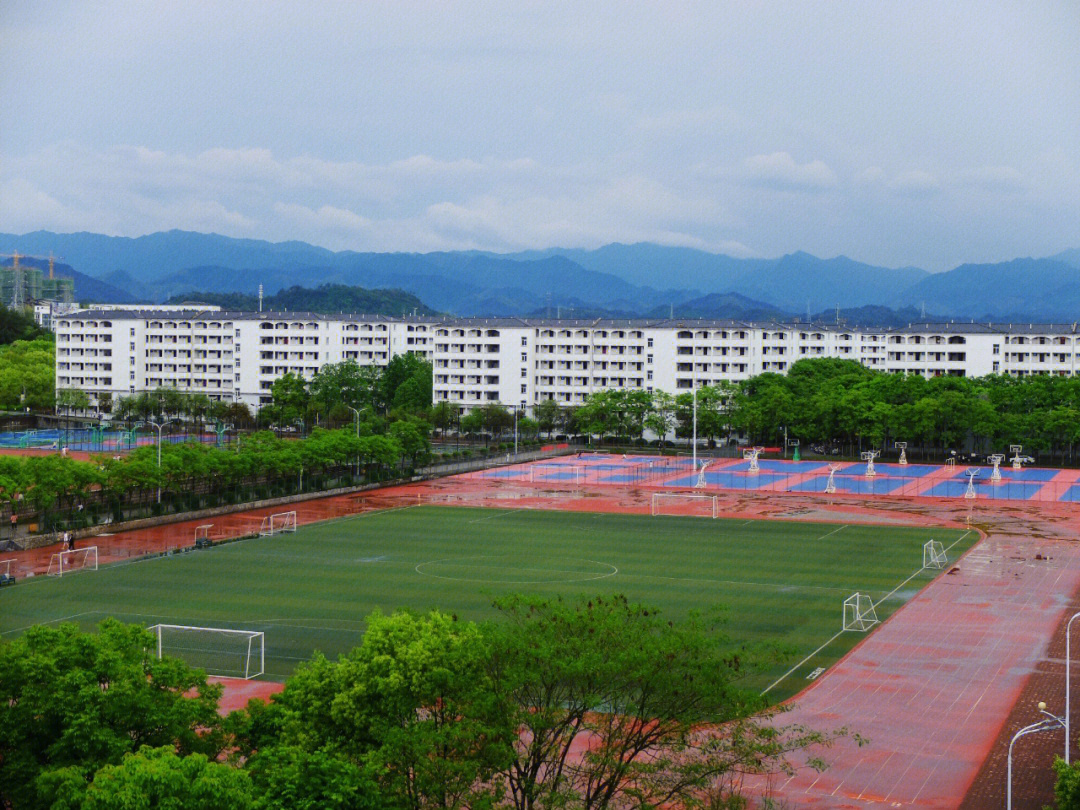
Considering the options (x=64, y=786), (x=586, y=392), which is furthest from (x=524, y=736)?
(x=586, y=392)

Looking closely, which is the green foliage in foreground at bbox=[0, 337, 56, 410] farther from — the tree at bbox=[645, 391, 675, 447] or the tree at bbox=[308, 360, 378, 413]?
the tree at bbox=[645, 391, 675, 447]

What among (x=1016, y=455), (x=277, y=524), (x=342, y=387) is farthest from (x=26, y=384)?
(x=1016, y=455)

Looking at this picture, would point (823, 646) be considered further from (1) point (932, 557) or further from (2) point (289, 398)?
(2) point (289, 398)

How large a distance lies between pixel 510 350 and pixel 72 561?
70.0 metres

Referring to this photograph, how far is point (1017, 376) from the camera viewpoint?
4097 inches

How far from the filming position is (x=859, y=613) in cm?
3631

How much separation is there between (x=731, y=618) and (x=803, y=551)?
13498 mm

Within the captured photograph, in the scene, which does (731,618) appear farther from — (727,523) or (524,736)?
(727,523)

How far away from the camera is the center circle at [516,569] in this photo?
41.9m

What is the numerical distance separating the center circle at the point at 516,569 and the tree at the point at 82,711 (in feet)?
73.8

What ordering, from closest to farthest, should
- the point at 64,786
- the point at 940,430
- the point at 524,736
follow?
the point at 64,786 → the point at 524,736 → the point at 940,430

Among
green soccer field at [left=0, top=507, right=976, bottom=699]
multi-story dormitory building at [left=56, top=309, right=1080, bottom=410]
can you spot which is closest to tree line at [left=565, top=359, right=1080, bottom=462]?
multi-story dormitory building at [left=56, top=309, right=1080, bottom=410]

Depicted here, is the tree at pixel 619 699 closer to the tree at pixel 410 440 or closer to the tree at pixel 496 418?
the tree at pixel 410 440

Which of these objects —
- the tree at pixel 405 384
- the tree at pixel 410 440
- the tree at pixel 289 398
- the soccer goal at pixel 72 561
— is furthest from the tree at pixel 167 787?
the tree at pixel 405 384
